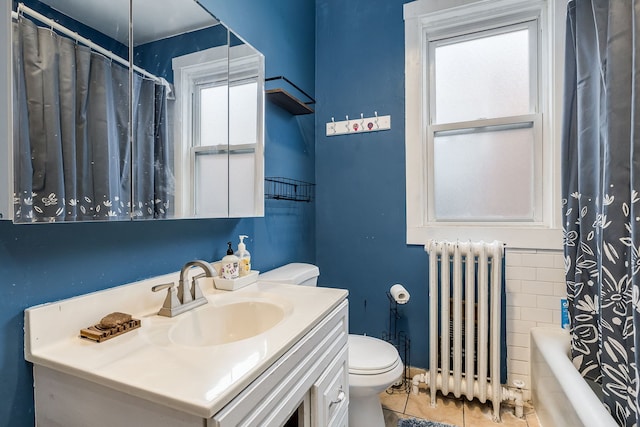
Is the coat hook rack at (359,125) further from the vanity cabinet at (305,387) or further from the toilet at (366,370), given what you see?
the vanity cabinet at (305,387)

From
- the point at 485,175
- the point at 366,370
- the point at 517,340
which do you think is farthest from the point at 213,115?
the point at 517,340

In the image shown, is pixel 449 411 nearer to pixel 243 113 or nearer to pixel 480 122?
pixel 480 122

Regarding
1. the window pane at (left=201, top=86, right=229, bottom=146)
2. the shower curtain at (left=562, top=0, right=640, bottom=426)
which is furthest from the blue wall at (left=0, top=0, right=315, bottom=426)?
the shower curtain at (left=562, top=0, right=640, bottom=426)

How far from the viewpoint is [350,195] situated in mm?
2119

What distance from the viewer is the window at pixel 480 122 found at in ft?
5.89

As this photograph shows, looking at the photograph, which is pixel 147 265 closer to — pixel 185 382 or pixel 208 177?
pixel 208 177

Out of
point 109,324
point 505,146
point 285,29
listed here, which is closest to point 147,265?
point 109,324

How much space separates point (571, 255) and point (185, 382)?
1691 millimetres

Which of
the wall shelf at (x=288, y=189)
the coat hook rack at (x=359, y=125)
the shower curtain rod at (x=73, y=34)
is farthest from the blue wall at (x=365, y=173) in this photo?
the shower curtain rod at (x=73, y=34)

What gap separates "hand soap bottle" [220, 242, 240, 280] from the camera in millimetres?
1256

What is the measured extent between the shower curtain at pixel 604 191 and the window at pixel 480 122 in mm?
262

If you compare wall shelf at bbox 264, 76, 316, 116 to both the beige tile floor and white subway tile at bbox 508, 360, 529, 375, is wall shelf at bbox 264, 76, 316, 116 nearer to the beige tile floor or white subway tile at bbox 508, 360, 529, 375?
the beige tile floor

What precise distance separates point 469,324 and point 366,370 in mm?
670

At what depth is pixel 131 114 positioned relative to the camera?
0.95 meters
